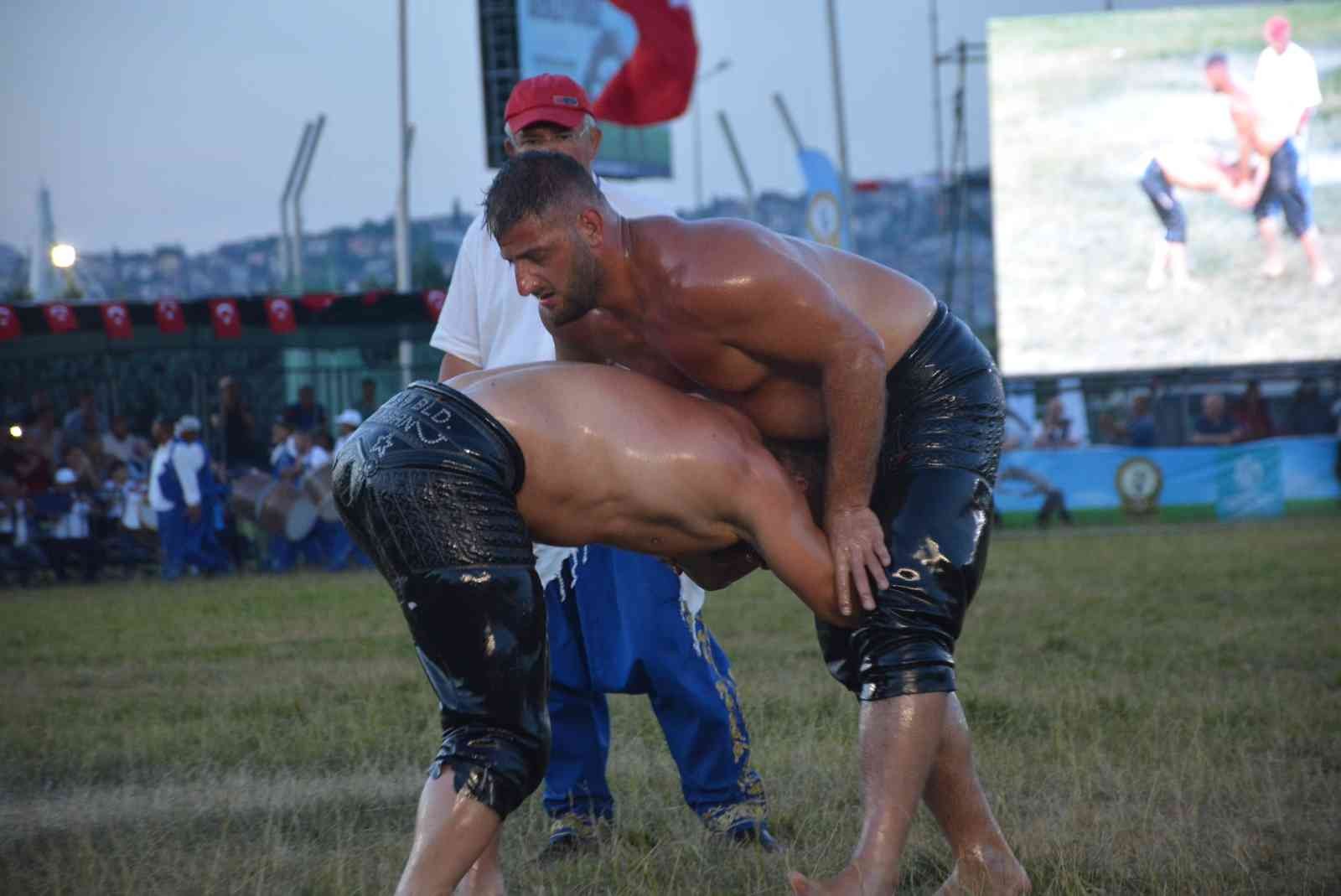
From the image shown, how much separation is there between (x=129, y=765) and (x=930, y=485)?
10.8ft

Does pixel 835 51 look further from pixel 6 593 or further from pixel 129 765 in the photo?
pixel 129 765

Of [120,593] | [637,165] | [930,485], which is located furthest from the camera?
[637,165]

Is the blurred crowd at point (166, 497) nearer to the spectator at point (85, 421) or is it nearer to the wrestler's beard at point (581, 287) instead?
the spectator at point (85, 421)

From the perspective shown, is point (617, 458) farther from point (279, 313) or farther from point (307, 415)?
point (279, 313)

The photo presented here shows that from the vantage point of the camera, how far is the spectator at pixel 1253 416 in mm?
20862

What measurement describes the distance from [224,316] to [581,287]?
15.9 meters

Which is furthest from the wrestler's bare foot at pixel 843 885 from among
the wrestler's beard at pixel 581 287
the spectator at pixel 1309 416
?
the spectator at pixel 1309 416

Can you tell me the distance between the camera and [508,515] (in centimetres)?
326

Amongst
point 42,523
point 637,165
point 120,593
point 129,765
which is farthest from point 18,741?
point 637,165

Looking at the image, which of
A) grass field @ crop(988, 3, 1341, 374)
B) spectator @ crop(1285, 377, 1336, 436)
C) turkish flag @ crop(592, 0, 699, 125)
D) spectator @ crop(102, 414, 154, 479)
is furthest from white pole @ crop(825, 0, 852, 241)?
turkish flag @ crop(592, 0, 699, 125)

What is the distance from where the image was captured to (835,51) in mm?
26453

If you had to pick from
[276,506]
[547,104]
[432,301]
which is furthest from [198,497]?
[547,104]

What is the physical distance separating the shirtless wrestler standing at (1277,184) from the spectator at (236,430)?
1336 cm

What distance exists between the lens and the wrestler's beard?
3453 millimetres
